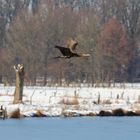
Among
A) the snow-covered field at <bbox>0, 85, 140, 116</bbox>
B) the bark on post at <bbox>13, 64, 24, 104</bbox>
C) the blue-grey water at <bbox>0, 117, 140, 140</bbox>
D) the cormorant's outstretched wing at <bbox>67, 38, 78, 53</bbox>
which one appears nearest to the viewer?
the cormorant's outstretched wing at <bbox>67, 38, 78, 53</bbox>

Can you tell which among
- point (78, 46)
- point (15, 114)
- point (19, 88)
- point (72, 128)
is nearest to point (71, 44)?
point (72, 128)

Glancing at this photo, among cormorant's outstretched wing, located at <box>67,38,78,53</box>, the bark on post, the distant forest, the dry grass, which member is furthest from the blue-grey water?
the distant forest

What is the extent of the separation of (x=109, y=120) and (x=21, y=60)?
145 feet

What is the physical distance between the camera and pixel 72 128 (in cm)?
3011

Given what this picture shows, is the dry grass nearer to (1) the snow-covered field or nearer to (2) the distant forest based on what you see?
(1) the snow-covered field

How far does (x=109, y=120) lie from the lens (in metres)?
34.1

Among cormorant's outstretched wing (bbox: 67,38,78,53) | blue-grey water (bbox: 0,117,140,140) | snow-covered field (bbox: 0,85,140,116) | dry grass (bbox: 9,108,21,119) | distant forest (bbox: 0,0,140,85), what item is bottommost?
blue-grey water (bbox: 0,117,140,140)

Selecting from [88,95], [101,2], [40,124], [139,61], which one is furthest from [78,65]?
[40,124]

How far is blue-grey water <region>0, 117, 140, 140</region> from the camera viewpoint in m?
27.1

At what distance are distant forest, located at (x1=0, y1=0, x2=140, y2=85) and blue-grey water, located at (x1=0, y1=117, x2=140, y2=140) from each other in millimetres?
33859

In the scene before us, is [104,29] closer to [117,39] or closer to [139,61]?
[117,39]

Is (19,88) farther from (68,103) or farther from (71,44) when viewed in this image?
(71,44)

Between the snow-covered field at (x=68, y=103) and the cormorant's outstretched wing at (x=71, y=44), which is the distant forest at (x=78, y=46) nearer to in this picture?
the snow-covered field at (x=68, y=103)

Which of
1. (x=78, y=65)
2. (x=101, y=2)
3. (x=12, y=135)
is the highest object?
(x=101, y=2)
